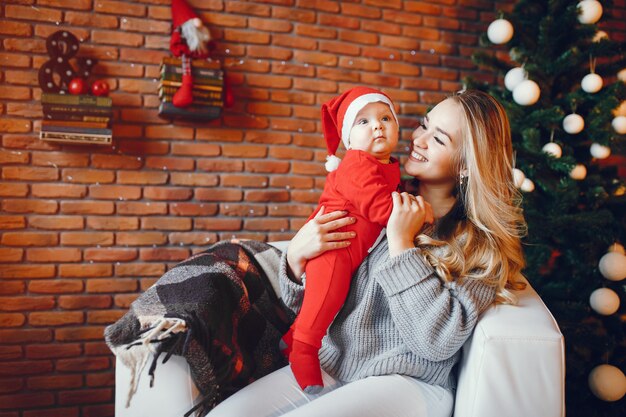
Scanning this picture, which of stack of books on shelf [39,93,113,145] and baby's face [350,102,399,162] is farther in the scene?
stack of books on shelf [39,93,113,145]

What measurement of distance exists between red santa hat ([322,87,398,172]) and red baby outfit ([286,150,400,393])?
0.37 feet

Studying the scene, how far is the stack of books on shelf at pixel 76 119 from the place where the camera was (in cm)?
229

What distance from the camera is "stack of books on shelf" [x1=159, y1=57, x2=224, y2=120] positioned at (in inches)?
96.2

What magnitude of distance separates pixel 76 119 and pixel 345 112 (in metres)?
1.47

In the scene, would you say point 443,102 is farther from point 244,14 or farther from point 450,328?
A: point 244,14

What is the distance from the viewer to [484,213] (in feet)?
4.74

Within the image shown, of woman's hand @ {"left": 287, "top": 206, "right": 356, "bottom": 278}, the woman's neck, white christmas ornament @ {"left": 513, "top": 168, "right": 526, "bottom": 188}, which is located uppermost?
white christmas ornament @ {"left": 513, "top": 168, "right": 526, "bottom": 188}

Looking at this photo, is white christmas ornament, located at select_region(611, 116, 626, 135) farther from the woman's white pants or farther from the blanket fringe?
the blanket fringe

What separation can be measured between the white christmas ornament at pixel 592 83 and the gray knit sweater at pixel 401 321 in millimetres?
1344

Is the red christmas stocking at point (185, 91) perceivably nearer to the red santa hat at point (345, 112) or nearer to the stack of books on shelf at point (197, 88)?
the stack of books on shelf at point (197, 88)

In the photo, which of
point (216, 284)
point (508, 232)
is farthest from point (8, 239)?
point (508, 232)

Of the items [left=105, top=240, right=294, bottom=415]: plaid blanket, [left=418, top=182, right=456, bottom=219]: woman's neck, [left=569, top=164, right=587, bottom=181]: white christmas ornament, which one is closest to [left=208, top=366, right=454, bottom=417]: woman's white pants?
[left=105, top=240, right=294, bottom=415]: plaid blanket

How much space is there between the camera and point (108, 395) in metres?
2.56

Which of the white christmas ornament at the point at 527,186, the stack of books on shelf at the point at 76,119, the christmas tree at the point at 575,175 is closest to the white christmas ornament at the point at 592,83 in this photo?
the christmas tree at the point at 575,175
